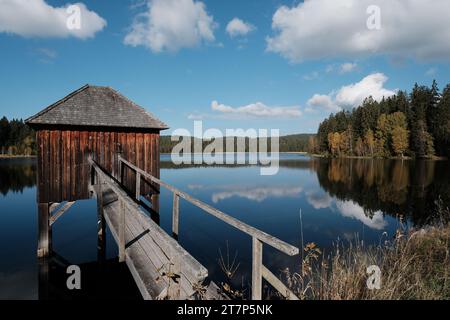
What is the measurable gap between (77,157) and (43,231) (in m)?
3.28

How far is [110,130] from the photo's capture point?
12.0m

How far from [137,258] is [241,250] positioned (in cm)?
701

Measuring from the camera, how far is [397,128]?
66.1 meters

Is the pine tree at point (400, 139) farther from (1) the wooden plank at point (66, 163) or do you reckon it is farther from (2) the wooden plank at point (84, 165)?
(1) the wooden plank at point (66, 163)

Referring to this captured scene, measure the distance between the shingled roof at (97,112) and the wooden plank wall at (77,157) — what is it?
17.5 inches

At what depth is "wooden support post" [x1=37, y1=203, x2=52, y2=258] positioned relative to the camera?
36.9ft

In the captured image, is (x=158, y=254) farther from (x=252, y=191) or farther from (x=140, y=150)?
(x=252, y=191)

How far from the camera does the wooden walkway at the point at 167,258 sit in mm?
3141

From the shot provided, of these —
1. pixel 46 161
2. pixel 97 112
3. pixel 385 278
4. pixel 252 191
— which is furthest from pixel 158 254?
pixel 252 191

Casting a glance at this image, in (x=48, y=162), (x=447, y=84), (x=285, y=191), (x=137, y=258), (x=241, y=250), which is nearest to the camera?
(x=137, y=258)

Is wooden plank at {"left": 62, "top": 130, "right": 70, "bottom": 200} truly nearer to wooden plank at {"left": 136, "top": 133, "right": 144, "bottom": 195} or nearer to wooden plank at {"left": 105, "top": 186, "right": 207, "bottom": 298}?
wooden plank at {"left": 136, "top": 133, "right": 144, "bottom": 195}

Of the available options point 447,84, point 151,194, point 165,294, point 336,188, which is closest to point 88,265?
point 151,194
